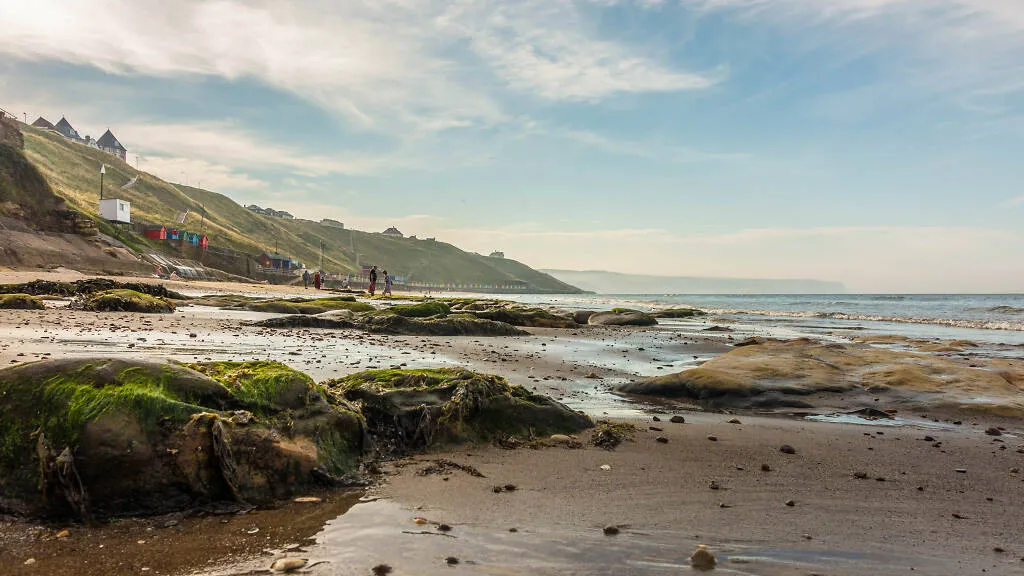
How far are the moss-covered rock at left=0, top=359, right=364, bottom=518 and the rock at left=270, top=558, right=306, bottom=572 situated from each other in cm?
116

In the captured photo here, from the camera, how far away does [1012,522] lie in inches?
193

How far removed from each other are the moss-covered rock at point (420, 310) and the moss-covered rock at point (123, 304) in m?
8.32

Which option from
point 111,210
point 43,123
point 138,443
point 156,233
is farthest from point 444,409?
point 43,123

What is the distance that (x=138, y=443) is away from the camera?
175 inches

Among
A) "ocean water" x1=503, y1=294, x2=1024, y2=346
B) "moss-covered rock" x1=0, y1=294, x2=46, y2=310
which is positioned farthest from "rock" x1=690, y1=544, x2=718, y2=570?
"ocean water" x1=503, y1=294, x2=1024, y2=346

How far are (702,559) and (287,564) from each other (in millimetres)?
2701

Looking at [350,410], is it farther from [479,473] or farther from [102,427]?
[102,427]

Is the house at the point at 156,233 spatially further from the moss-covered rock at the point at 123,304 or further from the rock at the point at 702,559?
the rock at the point at 702,559

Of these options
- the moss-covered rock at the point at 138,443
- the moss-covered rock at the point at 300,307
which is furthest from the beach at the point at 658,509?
the moss-covered rock at the point at 300,307

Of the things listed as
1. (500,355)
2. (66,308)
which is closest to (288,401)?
(500,355)

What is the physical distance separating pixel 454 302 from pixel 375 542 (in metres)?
26.7

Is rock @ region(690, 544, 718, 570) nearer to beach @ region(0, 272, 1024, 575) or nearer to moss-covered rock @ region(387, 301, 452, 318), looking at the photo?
beach @ region(0, 272, 1024, 575)

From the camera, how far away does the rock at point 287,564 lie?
357 centimetres

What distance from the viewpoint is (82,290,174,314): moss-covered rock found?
66.9ft
